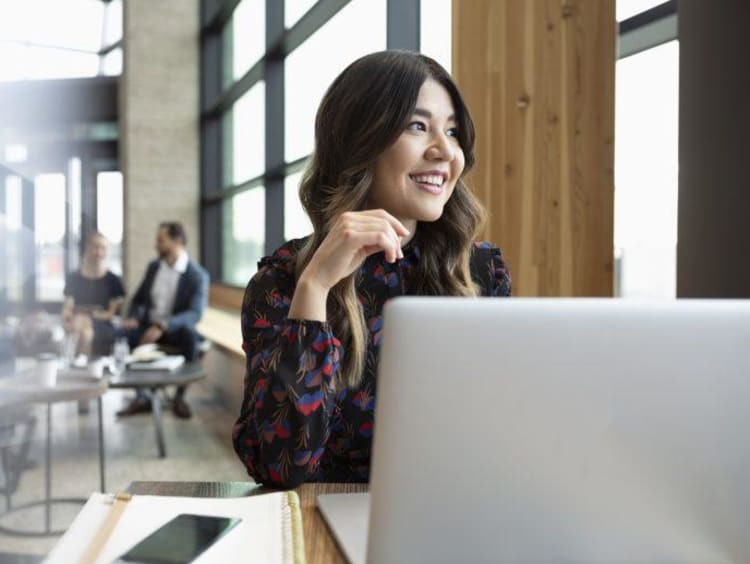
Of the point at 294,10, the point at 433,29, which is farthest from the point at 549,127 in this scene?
the point at 294,10

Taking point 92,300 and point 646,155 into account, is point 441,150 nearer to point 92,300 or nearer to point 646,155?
point 646,155

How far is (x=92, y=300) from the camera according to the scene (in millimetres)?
5211

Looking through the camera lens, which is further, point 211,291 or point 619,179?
point 211,291

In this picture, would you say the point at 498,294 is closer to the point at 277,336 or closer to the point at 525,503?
the point at 277,336

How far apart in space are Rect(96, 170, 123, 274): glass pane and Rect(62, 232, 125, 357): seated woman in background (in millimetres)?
3048

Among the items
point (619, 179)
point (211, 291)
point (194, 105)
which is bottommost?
point (211, 291)

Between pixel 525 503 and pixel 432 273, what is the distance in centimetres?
82

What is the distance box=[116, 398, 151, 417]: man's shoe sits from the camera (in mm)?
4840

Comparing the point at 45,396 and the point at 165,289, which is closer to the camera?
the point at 45,396

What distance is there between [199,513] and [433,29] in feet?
8.56

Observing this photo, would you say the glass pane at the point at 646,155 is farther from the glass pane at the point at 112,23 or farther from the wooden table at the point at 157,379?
the glass pane at the point at 112,23

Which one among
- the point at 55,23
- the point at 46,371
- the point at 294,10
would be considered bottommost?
the point at 46,371

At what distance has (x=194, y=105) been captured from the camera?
7828 mm

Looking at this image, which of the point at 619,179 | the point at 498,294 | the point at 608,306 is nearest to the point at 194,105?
the point at 619,179
